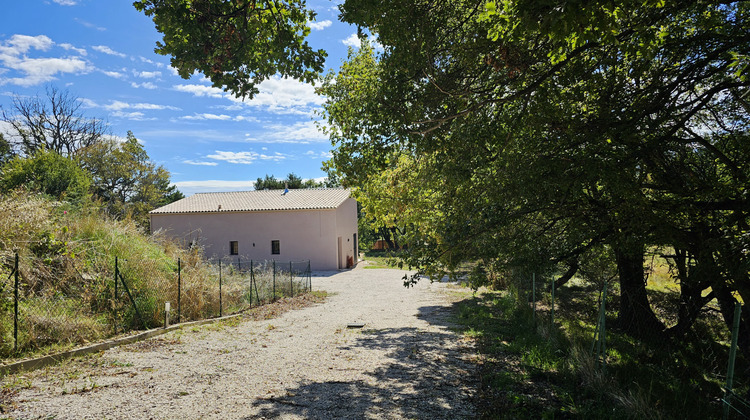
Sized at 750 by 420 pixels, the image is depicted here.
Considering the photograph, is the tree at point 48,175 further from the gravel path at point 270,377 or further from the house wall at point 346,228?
the gravel path at point 270,377

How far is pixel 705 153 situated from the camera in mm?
7629

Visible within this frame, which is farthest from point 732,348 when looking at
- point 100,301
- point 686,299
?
point 100,301

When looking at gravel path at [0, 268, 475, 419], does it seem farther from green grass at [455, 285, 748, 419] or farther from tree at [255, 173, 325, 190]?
tree at [255, 173, 325, 190]

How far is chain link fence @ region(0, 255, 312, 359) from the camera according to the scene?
7887 millimetres

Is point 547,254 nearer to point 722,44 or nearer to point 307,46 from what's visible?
point 722,44

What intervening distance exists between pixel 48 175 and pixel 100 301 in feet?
81.3

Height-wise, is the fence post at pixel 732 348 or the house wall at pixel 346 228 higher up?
the house wall at pixel 346 228

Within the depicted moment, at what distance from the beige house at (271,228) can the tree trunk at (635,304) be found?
66.8ft

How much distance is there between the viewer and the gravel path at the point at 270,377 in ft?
18.1

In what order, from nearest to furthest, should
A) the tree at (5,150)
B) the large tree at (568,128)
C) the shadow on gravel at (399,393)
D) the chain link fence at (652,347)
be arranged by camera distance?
the shadow on gravel at (399,393)
the large tree at (568,128)
the chain link fence at (652,347)
the tree at (5,150)

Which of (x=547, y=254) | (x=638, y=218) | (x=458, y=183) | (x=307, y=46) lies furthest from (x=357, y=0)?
(x=547, y=254)

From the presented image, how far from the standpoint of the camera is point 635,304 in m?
10.9

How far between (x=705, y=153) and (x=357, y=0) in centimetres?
646

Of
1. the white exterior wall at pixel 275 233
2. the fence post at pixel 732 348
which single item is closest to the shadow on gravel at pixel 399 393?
the fence post at pixel 732 348
